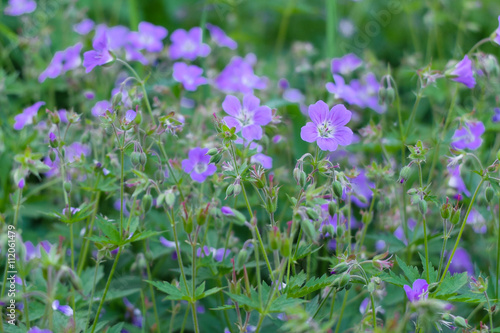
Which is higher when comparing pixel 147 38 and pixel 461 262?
pixel 147 38

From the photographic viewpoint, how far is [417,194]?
159 centimetres

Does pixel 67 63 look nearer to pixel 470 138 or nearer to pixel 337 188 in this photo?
pixel 337 188

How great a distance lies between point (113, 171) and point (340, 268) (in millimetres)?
886

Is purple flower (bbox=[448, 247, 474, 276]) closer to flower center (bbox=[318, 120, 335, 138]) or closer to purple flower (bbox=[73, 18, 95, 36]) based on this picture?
flower center (bbox=[318, 120, 335, 138])

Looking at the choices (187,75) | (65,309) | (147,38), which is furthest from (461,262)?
(147,38)

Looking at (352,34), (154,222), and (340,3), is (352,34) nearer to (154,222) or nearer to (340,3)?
(340,3)

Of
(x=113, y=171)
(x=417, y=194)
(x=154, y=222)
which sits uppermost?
(x=417, y=194)

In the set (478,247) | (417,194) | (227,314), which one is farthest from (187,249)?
(478,247)

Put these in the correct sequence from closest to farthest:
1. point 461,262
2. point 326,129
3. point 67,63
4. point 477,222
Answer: point 326,129, point 477,222, point 461,262, point 67,63

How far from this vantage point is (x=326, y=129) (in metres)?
1.60

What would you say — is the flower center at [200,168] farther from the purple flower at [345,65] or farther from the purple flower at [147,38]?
the purple flower at [345,65]

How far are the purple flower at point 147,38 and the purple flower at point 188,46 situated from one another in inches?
4.2

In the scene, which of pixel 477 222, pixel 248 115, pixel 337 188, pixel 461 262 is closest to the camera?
pixel 337 188

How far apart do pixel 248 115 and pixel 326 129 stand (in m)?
0.29
